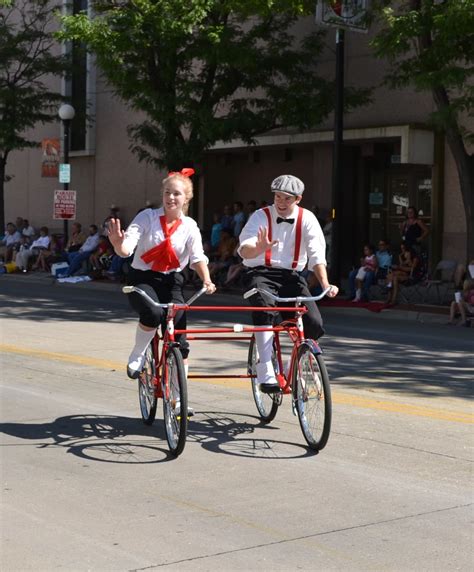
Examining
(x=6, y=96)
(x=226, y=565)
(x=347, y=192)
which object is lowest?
(x=226, y=565)

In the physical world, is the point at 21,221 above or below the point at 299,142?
below

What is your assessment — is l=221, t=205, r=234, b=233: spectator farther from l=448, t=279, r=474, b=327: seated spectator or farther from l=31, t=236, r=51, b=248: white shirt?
l=448, t=279, r=474, b=327: seated spectator

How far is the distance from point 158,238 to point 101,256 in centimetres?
1963

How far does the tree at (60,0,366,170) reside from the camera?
21.3m

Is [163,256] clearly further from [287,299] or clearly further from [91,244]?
[91,244]

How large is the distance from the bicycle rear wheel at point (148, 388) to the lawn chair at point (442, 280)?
513 inches

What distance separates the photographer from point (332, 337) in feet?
48.5

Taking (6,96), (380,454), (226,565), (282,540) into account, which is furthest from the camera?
(6,96)

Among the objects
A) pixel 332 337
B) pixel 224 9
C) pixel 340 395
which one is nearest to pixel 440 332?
pixel 332 337

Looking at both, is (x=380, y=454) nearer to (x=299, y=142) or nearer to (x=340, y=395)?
(x=340, y=395)

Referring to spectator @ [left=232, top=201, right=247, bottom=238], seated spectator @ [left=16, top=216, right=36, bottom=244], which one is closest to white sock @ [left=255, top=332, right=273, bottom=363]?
spectator @ [left=232, top=201, right=247, bottom=238]

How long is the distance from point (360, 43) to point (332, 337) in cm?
1196

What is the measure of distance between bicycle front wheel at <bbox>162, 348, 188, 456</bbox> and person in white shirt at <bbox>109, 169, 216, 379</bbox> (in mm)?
337


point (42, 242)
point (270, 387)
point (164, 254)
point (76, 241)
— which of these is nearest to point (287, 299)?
point (270, 387)
